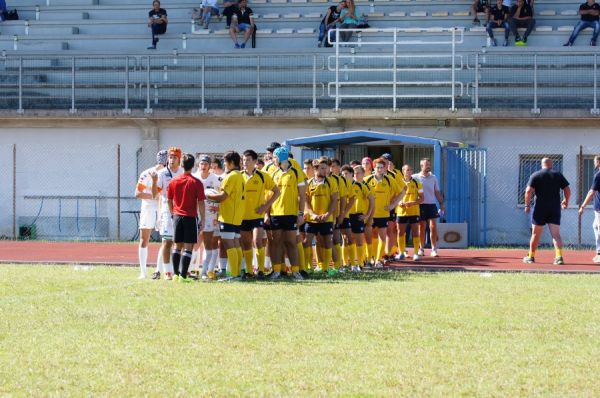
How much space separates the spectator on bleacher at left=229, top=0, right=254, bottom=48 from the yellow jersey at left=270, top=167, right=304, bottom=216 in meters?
15.1

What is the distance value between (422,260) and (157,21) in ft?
44.0

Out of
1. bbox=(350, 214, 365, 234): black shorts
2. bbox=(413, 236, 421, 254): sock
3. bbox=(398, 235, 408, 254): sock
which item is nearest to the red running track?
bbox=(413, 236, 421, 254): sock

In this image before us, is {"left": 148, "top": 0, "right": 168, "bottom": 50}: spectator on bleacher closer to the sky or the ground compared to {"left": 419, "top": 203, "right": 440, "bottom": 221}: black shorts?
closer to the sky

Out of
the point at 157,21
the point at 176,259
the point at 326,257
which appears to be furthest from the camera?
the point at 157,21

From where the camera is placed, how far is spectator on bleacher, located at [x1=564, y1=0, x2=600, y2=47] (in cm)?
3134

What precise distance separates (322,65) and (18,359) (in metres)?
21.5

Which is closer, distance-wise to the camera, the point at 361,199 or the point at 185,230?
the point at 185,230

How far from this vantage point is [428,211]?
965 inches

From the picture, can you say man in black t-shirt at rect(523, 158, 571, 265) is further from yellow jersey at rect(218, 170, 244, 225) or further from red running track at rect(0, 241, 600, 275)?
yellow jersey at rect(218, 170, 244, 225)

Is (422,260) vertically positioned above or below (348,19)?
below

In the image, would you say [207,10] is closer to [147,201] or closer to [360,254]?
[360,254]

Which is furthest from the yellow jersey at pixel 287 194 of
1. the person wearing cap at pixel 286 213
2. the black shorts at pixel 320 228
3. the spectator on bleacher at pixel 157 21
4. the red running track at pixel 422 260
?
the spectator on bleacher at pixel 157 21

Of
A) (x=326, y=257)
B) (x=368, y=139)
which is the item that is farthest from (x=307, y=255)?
(x=368, y=139)

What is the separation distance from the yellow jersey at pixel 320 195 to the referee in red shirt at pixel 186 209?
2.58 meters
